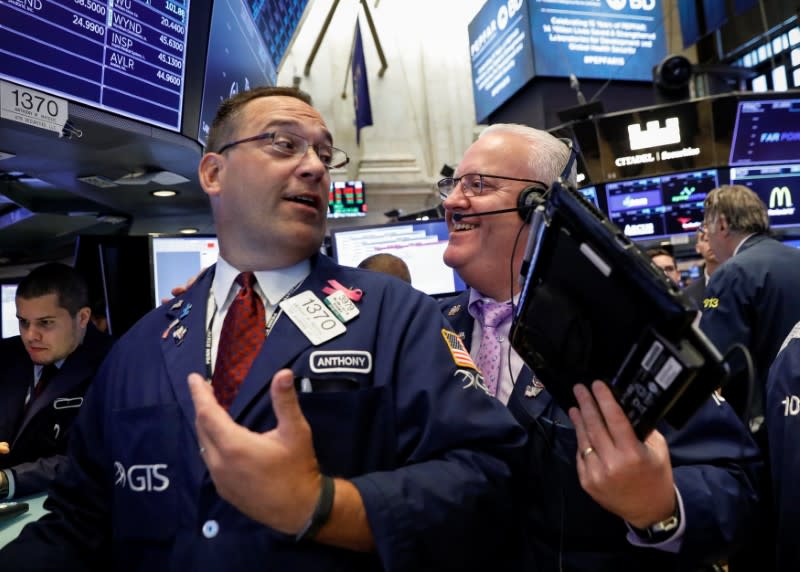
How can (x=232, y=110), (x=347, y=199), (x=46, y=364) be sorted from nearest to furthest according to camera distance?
1. (x=232, y=110)
2. (x=46, y=364)
3. (x=347, y=199)

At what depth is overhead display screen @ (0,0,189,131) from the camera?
1853mm

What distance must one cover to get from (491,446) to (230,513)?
1.43 ft

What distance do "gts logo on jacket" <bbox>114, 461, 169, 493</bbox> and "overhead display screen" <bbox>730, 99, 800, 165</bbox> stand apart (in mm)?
5166

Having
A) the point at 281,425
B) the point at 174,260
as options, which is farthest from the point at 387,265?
the point at 281,425

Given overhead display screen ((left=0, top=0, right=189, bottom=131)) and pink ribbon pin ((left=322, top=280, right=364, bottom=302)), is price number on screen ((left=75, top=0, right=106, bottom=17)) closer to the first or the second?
overhead display screen ((left=0, top=0, right=189, bottom=131))

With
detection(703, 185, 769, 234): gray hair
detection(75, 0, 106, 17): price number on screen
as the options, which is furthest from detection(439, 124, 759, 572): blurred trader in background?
→ detection(703, 185, 769, 234): gray hair

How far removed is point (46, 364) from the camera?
253cm

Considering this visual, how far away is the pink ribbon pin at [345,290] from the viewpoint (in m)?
1.25

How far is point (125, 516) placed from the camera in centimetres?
114

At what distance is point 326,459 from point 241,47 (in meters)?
2.43

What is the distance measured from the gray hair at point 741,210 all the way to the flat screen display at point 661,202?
173 cm

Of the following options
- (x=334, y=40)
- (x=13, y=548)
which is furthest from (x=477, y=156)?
(x=334, y=40)

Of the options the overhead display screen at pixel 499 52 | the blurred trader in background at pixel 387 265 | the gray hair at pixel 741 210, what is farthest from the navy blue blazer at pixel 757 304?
the overhead display screen at pixel 499 52

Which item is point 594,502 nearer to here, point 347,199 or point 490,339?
point 490,339
